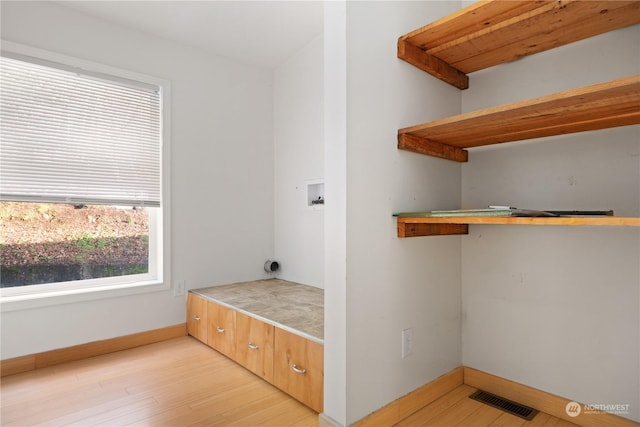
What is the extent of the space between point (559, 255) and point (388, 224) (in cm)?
75

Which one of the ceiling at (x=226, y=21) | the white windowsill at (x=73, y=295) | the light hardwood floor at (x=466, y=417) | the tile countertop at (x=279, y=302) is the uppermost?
the ceiling at (x=226, y=21)

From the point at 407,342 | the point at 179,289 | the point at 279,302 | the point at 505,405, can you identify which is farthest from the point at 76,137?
the point at 505,405

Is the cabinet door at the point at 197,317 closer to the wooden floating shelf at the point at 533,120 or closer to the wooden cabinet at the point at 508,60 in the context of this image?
the wooden cabinet at the point at 508,60

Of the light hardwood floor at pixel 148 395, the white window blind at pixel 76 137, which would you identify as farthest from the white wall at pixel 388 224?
the white window blind at pixel 76 137

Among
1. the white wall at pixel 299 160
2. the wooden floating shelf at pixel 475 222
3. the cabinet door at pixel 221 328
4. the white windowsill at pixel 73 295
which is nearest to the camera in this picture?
the wooden floating shelf at pixel 475 222

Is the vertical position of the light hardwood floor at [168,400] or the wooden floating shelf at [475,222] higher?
the wooden floating shelf at [475,222]

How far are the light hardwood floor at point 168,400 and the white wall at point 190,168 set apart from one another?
10.8 inches

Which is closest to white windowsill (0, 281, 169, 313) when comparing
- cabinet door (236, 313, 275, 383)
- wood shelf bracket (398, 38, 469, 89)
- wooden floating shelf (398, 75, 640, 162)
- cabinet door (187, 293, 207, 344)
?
cabinet door (187, 293, 207, 344)

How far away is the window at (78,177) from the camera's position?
2.03m

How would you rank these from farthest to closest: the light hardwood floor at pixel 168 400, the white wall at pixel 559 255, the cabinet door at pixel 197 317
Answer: the cabinet door at pixel 197 317
the light hardwood floor at pixel 168 400
the white wall at pixel 559 255

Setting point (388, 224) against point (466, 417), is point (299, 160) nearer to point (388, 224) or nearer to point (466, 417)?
point (388, 224)

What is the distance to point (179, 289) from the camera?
2.57m

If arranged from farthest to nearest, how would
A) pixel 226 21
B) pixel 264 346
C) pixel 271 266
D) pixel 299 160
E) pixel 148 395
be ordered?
1. pixel 271 266
2. pixel 299 160
3. pixel 226 21
4. pixel 264 346
5. pixel 148 395

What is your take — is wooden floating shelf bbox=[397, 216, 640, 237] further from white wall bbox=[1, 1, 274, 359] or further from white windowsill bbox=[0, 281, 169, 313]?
white windowsill bbox=[0, 281, 169, 313]
